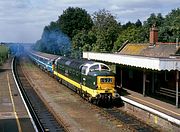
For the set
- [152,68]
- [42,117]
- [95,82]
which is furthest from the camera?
[95,82]

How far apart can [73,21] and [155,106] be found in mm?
70871

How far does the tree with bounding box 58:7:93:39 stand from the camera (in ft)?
294

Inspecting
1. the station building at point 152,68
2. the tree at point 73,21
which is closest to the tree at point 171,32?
the station building at point 152,68

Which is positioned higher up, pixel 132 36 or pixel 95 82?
pixel 132 36

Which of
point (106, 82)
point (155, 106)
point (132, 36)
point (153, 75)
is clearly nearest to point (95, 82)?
point (106, 82)

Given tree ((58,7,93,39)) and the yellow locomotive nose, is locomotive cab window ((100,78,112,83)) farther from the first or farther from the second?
tree ((58,7,93,39))

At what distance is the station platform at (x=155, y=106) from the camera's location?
1896 centimetres

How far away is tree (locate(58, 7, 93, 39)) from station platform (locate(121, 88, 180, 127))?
62937 millimetres

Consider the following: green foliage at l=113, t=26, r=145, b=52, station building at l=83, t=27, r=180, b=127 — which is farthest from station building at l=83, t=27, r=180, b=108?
green foliage at l=113, t=26, r=145, b=52

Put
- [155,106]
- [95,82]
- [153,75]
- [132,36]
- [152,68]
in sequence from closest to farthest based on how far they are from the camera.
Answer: [152,68] < [155,106] < [95,82] < [153,75] < [132,36]

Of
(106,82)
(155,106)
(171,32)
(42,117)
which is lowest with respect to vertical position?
(42,117)

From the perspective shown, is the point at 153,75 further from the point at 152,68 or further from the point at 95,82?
the point at 152,68

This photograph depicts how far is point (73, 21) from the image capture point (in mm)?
91562

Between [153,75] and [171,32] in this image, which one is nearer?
[153,75]
